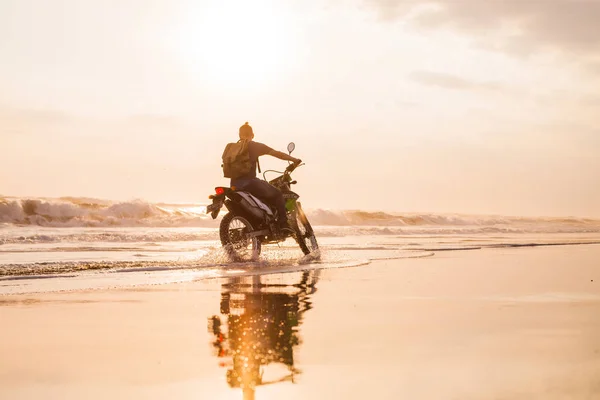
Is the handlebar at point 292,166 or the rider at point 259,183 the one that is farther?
the handlebar at point 292,166

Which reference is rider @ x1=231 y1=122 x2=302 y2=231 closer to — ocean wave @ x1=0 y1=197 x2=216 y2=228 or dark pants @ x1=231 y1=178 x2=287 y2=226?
dark pants @ x1=231 y1=178 x2=287 y2=226

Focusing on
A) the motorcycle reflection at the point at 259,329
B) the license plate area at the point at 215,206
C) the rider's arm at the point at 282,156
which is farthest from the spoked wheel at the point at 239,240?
the motorcycle reflection at the point at 259,329

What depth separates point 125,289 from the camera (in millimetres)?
7855

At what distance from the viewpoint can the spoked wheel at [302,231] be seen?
42.8 feet

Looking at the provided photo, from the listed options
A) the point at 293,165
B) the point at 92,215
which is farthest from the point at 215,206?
the point at 92,215

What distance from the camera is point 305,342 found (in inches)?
181

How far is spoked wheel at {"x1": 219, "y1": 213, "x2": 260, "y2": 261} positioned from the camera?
40.7ft

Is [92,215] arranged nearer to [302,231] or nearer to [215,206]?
[302,231]

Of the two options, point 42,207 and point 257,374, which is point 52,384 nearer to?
point 257,374

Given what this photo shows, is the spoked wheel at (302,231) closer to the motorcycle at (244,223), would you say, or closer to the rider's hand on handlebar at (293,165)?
the motorcycle at (244,223)

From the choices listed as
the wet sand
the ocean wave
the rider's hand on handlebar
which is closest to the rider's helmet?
the rider's hand on handlebar

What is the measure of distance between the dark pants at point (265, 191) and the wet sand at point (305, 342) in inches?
166

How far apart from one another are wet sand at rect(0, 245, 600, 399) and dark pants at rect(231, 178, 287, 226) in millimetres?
4224

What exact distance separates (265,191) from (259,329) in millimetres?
7512
